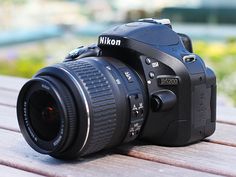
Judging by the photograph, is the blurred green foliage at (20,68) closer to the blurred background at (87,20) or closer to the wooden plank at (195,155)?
the blurred background at (87,20)

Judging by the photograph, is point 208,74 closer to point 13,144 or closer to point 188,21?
point 13,144

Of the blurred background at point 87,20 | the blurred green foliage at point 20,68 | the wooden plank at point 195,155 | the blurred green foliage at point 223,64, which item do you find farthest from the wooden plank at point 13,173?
the blurred background at point 87,20

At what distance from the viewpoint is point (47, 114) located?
3.74 feet

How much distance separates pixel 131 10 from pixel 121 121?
19.0 ft

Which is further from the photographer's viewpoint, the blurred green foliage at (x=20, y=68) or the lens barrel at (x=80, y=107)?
the blurred green foliage at (x=20, y=68)

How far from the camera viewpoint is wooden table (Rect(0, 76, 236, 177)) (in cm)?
108

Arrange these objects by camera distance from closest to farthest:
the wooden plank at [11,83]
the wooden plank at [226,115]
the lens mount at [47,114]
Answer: the lens mount at [47,114] < the wooden plank at [226,115] < the wooden plank at [11,83]

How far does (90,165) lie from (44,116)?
0.12m

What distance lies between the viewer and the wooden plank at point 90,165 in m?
1.07

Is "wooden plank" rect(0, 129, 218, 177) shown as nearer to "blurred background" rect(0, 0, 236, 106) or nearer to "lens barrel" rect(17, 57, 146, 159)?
"lens barrel" rect(17, 57, 146, 159)

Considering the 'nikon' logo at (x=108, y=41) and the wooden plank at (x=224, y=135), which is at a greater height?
the 'nikon' logo at (x=108, y=41)

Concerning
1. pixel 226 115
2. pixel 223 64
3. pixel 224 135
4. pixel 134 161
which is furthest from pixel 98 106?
pixel 223 64

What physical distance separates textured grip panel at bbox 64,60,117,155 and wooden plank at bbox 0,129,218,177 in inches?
1.2

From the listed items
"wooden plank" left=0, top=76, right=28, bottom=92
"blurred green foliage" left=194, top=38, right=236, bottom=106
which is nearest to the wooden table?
"wooden plank" left=0, top=76, right=28, bottom=92
